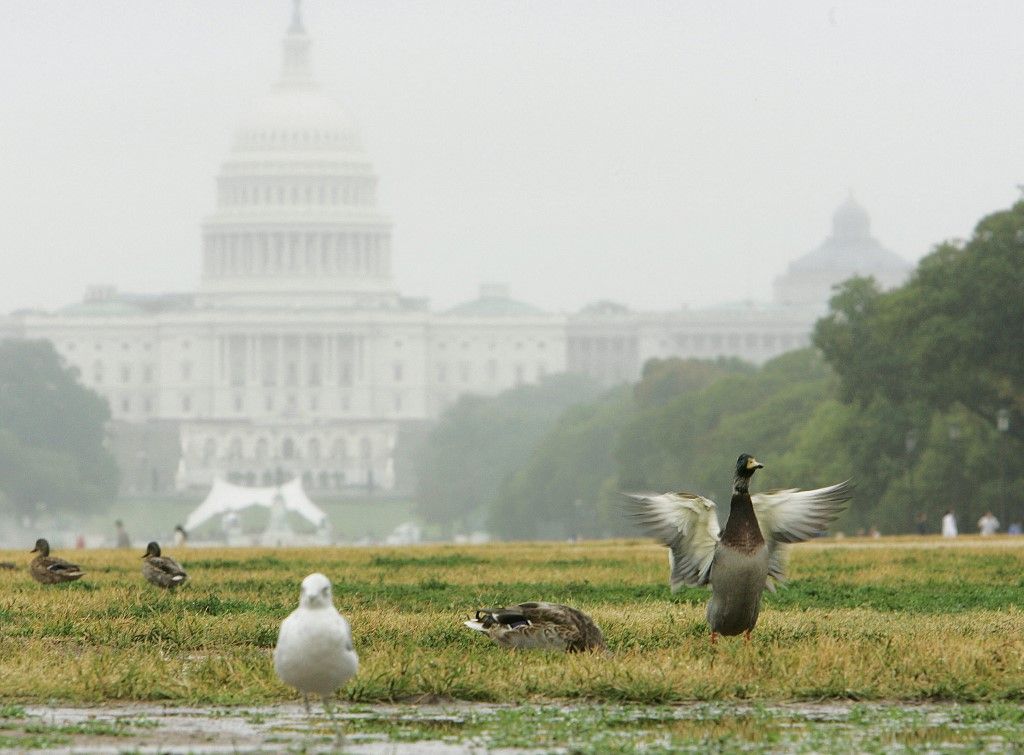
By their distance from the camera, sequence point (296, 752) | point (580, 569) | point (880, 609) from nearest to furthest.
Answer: point (296, 752) → point (880, 609) → point (580, 569)

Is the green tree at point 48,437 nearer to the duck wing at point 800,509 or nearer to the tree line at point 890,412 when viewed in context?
the tree line at point 890,412

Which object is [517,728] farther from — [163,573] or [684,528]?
[163,573]

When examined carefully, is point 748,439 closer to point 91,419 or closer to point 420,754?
point 91,419

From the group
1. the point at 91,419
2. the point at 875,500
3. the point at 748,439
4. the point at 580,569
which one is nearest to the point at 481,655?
the point at 580,569

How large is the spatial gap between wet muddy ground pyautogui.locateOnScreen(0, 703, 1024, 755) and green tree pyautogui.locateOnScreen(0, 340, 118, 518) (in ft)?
377

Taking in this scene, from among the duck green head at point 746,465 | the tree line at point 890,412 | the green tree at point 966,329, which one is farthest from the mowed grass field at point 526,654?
the green tree at point 966,329

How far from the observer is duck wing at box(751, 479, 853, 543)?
15586 millimetres

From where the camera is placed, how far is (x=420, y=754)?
11.8 m

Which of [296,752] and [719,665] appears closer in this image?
[296,752]

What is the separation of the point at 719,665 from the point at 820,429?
216 feet

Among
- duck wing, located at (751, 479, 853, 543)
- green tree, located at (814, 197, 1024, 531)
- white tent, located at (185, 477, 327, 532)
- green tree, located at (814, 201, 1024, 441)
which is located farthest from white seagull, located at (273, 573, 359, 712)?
white tent, located at (185, 477, 327, 532)

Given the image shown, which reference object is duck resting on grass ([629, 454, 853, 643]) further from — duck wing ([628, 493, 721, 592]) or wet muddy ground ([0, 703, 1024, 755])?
wet muddy ground ([0, 703, 1024, 755])

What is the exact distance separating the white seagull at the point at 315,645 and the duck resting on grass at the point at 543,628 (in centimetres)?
325

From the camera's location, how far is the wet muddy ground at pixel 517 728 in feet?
39.4
